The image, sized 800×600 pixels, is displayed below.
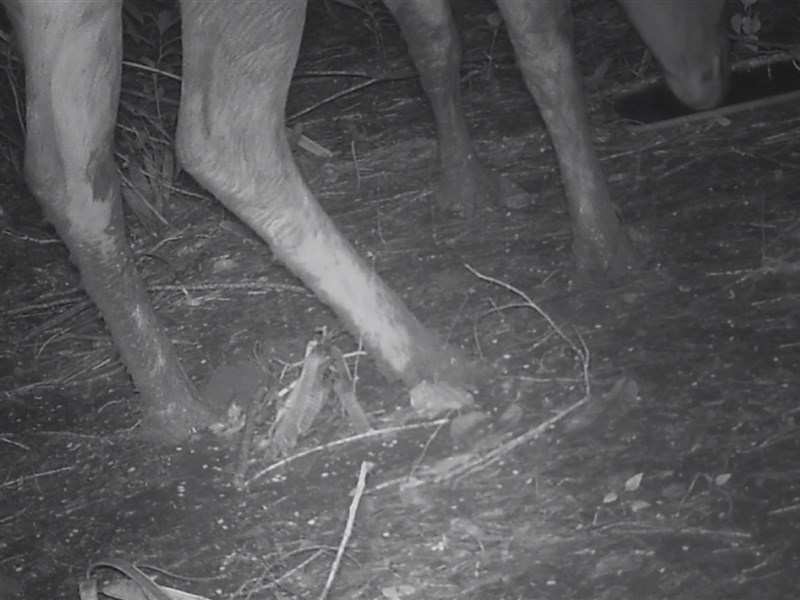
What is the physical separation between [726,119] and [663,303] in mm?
761

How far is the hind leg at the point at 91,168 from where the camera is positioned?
2502 millimetres

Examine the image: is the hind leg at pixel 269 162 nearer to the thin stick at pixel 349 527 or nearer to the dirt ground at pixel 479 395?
the dirt ground at pixel 479 395

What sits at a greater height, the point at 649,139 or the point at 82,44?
the point at 82,44

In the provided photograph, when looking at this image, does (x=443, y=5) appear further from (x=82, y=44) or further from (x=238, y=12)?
(x=82, y=44)

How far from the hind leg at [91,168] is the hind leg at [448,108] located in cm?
79

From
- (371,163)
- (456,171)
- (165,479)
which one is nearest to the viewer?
(165,479)

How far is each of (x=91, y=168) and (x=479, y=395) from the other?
30.3 inches

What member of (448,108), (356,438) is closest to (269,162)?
(356,438)

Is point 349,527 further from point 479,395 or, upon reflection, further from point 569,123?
point 569,123

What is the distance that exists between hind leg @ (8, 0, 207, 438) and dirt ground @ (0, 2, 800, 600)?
0.14m

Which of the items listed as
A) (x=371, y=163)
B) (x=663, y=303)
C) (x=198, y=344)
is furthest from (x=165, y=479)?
(x=371, y=163)

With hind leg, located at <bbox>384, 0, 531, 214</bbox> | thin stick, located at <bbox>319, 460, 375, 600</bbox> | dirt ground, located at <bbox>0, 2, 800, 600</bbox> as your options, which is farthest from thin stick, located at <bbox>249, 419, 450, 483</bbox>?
hind leg, located at <bbox>384, 0, 531, 214</bbox>

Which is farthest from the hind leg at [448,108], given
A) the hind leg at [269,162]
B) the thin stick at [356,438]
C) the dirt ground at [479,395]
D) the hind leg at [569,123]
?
the thin stick at [356,438]

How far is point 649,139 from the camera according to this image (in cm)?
359
